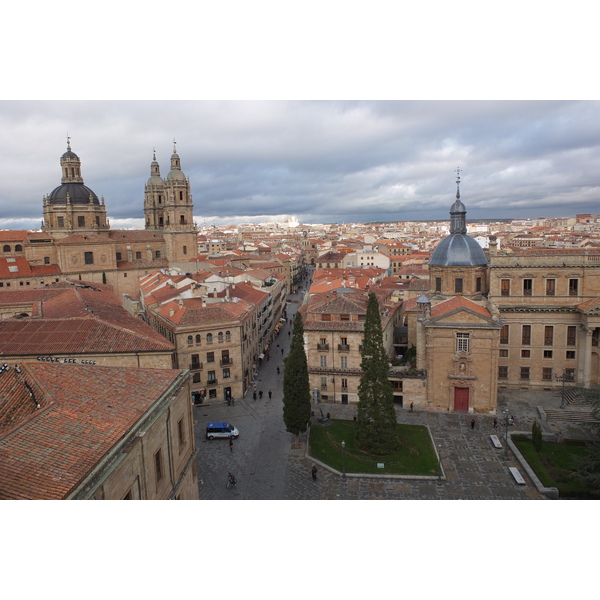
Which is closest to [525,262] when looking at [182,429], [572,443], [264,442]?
[572,443]

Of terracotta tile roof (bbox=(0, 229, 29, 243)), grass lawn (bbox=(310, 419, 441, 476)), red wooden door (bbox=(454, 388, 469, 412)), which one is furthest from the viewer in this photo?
terracotta tile roof (bbox=(0, 229, 29, 243))

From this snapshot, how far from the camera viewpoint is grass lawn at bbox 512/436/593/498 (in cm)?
2327

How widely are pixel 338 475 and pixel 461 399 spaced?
492 inches

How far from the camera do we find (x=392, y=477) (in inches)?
979

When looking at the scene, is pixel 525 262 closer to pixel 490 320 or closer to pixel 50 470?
pixel 490 320

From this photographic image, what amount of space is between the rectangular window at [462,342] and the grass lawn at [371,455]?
6113 mm

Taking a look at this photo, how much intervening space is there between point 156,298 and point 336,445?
76.5ft

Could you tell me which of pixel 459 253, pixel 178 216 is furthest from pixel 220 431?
pixel 178 216

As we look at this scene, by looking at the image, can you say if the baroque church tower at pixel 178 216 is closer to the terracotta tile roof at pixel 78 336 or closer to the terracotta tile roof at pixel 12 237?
the terracotta tile roof at pixel 12 237

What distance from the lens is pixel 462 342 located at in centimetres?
3288

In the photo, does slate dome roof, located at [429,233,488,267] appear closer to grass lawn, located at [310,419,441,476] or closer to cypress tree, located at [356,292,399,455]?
cypress tree, located at [356,292,399,455]

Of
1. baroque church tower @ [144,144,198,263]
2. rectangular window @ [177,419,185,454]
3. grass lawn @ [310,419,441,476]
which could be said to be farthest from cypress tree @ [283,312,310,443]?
baroque church tower @ [144,144,198,263]

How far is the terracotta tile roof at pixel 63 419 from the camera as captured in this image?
10562 millimetres

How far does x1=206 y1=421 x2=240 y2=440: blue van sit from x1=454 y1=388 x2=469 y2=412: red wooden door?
50.1 ft
